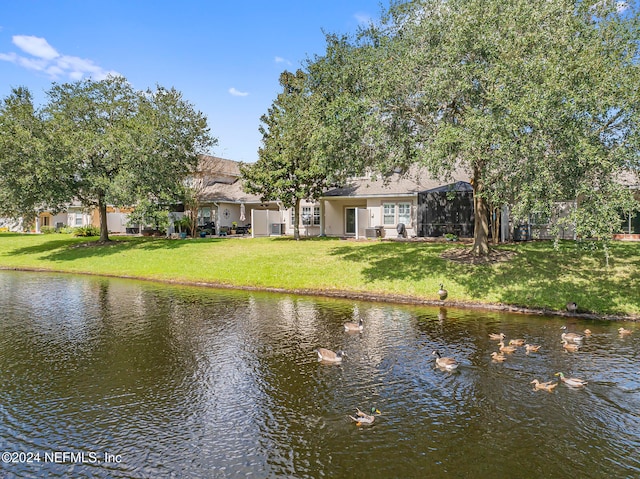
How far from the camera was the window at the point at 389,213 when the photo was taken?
109ft

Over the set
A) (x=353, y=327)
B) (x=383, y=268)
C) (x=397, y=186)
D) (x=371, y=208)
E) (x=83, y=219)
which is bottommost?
(x=353, y=327)

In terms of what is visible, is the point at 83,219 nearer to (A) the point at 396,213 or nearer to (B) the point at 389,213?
(B) the point at 389,213

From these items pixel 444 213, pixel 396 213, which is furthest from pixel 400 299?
pixel 396 213

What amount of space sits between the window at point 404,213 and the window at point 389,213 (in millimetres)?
462

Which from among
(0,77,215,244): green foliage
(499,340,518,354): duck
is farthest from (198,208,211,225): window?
(499,340,518,354): duck

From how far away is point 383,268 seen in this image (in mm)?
21766

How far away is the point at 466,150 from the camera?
15.8 m

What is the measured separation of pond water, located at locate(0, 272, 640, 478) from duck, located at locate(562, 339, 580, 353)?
0.76 feet

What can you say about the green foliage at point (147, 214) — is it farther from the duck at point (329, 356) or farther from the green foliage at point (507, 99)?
the duck at point (329, 356)

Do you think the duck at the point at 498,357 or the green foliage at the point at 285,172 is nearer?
the duck at the point at 498,357

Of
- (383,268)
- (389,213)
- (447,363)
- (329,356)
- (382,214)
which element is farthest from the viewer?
(382,214)

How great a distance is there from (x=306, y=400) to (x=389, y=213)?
1021 inches

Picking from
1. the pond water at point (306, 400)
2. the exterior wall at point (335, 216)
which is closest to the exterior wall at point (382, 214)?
the exterior wall at point (335, 216)

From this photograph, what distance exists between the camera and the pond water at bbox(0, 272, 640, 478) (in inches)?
261
